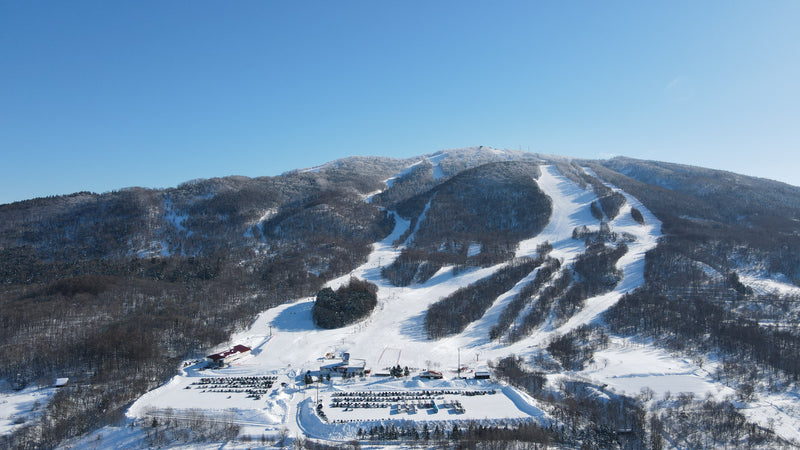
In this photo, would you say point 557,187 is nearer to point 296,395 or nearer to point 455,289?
point 455,289

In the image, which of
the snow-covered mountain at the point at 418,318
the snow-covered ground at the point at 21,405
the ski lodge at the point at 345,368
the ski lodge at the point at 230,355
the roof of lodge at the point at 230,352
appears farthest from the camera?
the roof of lodge at the point at 230,352

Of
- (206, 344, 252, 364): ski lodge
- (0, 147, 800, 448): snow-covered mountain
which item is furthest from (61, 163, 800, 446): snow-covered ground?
(206, 344, 252, 364): ski lodge

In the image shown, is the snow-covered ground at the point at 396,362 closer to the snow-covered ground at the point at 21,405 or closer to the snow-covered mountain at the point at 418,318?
the snow-covered mountain at the point at 418,318

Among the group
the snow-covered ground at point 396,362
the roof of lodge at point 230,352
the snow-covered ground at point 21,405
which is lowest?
the snow-covered ground at point 21,405

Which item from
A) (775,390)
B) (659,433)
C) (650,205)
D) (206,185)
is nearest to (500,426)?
(659,433)

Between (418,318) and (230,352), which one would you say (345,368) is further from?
(418,318)

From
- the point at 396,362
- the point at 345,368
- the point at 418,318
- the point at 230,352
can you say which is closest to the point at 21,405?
the point at 230,352


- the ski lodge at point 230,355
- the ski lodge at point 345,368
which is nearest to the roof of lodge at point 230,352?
the ski lodge at point 230,355

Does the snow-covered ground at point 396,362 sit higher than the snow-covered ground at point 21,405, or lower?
higher
